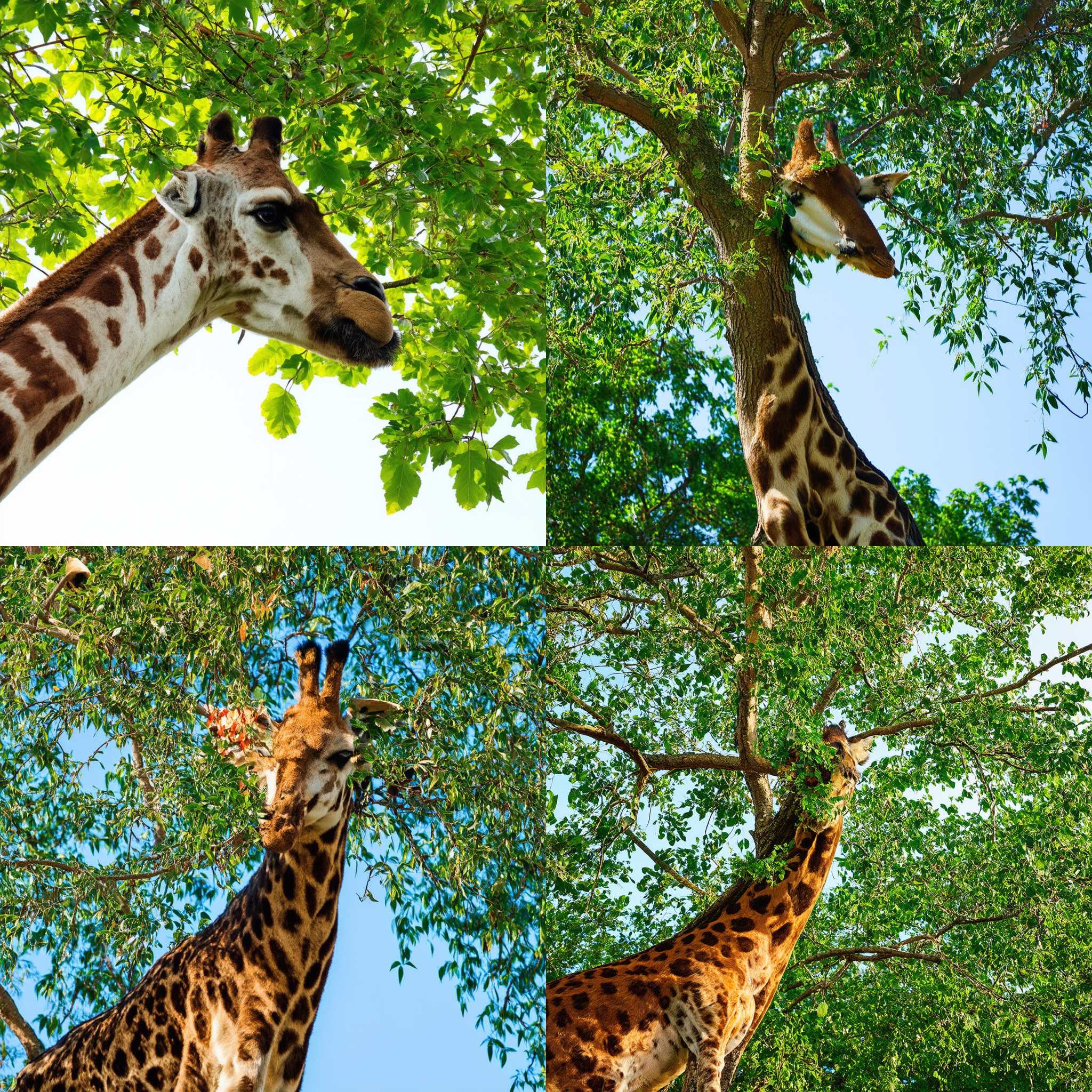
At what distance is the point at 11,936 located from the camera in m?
4.33

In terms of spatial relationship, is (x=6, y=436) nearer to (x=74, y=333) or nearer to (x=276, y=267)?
(x=74, y=333)

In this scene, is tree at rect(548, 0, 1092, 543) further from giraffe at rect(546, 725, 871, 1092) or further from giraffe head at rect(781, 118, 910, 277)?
giraffe at rect(546, 725, 871, 1092)

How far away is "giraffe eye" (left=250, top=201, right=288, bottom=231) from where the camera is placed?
3818 millimetres

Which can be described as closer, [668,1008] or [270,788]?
[270,788]

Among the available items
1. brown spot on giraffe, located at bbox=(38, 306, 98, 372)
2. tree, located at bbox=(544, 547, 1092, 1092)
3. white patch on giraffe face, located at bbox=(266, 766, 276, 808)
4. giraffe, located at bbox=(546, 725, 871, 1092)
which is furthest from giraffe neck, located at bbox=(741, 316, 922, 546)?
brown spot on giraffe, located at bbox=(38, 306, 98, 372)

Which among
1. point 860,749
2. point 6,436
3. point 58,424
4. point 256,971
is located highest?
point 860,749

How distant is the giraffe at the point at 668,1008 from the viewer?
4.79m

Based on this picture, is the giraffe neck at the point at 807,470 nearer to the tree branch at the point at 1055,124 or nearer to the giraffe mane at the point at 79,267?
the tree branch at the point at 1055,124

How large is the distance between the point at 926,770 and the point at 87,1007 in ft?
12.1

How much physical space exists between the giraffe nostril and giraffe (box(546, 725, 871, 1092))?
2.85m

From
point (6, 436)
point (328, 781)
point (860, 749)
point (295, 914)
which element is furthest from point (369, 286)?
point (860, 749)

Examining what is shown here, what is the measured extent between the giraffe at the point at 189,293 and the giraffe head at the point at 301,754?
140cm

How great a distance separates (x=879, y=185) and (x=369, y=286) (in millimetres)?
2226

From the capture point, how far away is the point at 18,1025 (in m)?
→ 4.23
